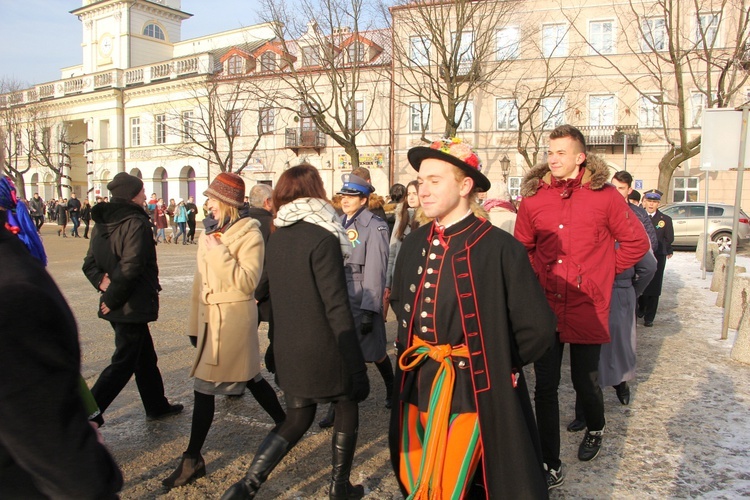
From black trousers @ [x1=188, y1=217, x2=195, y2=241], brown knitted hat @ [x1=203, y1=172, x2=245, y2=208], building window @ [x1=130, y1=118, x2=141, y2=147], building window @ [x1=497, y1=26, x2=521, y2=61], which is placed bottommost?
black trousers @ [x1=188, y1=217, x2=195, y2=241]

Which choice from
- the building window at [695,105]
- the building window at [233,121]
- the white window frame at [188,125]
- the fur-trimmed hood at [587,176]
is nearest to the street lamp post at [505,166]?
the building window at [695,105]

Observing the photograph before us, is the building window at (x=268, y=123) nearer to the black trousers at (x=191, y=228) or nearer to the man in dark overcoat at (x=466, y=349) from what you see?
the black trousers at (x=191, y=228)

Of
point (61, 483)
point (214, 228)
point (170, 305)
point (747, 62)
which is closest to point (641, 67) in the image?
point (747, 62)

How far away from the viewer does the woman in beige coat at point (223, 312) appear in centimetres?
367

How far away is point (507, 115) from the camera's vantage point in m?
31.1

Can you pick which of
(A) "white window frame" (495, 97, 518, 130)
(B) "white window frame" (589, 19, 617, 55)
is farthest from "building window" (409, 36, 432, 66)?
(B) "white window frame" (589, 19, 617, 55)

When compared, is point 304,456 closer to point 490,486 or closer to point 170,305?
point 490,486

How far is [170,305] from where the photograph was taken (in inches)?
389

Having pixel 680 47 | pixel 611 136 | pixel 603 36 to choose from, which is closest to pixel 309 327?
pixel 680 47

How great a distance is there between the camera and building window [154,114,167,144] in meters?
41.9

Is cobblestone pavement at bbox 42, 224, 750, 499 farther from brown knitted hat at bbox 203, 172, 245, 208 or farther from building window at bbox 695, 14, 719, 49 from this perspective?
building window at bbox 695, 14, 719, 49

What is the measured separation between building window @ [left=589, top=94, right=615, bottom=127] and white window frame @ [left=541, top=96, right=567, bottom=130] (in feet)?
4.64

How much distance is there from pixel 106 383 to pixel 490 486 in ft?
9.75

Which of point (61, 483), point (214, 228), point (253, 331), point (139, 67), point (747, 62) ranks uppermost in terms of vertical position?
point (139, 67)
